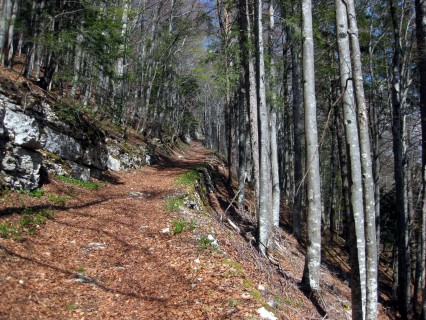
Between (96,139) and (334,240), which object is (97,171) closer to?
(96,139)

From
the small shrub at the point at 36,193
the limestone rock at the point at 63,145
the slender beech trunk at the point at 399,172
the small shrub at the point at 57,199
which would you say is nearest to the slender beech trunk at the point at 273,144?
the slender beech trunk at the point at 399,172

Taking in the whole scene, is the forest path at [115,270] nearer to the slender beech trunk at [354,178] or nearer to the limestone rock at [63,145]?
the limestone rock at [63,145]

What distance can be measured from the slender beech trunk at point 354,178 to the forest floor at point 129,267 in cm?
98

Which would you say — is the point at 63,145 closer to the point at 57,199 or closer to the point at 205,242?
the point at 57,199

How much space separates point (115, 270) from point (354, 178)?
174 inches

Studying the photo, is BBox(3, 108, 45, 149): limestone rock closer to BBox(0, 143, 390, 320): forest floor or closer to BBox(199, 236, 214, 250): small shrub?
BBox(0, 143, 390, 320): forest floor

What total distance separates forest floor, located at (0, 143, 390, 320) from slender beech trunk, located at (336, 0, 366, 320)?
983 millimetres

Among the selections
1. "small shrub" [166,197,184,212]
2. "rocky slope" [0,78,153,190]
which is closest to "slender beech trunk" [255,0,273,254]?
"small shrub" [166,197,184,212]

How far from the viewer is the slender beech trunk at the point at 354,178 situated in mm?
5758

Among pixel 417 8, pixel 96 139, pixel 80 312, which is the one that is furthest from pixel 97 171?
pixel 417 8

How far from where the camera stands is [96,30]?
1170 centimetres

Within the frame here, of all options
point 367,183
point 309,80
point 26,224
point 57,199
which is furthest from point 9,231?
point 367,183

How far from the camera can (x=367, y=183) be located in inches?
237

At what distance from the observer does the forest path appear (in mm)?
4652
